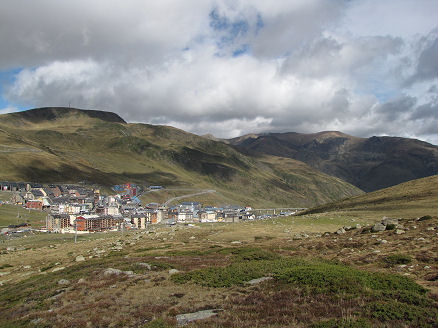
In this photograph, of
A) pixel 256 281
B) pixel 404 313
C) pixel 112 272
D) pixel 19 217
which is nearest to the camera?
pixel 404 313

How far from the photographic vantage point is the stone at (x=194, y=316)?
15.6m

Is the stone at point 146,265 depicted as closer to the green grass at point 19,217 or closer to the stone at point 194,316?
the stone at point 194,316

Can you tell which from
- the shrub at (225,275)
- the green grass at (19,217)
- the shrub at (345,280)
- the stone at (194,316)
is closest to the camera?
the stone at (194,316)

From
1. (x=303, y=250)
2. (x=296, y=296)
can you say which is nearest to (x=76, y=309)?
(x=296, y=296)

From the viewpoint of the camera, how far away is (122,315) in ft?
58.1

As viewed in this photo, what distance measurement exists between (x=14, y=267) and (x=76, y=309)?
38.6 metres

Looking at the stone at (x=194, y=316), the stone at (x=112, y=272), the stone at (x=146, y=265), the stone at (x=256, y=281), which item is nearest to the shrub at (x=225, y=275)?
the stone at (x=256, y=281)

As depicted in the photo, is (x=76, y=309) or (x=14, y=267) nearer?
(x=76, y=309)

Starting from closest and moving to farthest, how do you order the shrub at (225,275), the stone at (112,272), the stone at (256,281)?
1. the stone at (256,281)
2. the shrub at (225,275)
3. the stone at (112,272)

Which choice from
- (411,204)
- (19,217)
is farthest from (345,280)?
(19,217)

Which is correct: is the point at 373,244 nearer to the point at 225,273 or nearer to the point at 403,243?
the point at 403,243

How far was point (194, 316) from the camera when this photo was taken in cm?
1612

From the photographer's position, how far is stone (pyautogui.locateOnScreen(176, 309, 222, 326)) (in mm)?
15648

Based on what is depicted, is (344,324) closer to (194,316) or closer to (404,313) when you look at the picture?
(404,313)
